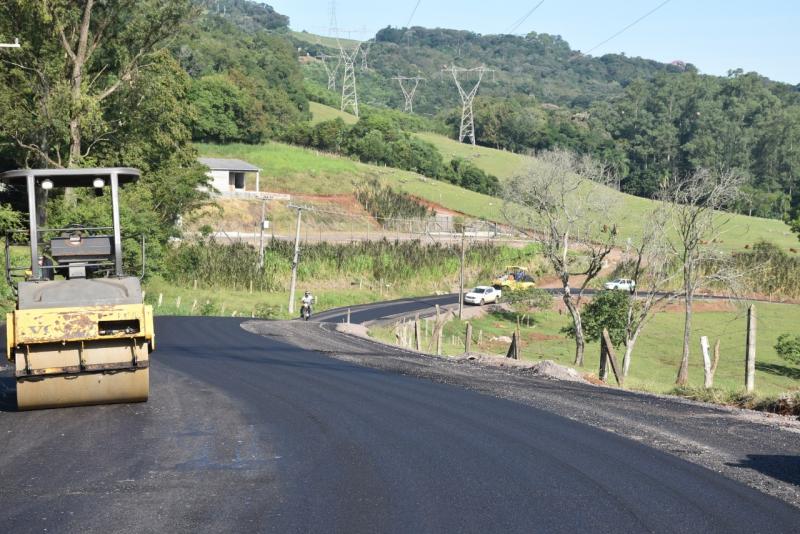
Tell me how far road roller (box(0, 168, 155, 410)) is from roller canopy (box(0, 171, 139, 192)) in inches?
0.9

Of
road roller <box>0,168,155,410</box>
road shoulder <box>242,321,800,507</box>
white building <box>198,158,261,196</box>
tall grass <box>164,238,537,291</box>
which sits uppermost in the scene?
white building <box>198,158,261,196</box>

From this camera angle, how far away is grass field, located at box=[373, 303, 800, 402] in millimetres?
42938

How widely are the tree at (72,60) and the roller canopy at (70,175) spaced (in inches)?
1294

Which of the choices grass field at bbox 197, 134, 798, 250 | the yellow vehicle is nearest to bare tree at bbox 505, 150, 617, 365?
the yellow vehicle

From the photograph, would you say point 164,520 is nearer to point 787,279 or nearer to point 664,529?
point 664,529

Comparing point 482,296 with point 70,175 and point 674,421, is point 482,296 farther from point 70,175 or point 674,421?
point 70,175

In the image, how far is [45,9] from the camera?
147 ft

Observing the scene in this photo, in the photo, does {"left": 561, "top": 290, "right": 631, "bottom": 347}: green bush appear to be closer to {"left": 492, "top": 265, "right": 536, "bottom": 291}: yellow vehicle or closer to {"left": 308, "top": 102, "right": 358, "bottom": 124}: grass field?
{"left": 492, "top": 265, "right": 536, "bottom": 291}: yellow vehicle

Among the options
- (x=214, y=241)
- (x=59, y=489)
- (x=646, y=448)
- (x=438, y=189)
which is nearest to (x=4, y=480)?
(x=59, y=489)

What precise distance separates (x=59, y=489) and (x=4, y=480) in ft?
2.68

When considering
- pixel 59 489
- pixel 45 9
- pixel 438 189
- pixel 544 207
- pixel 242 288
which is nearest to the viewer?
pixel 59 489

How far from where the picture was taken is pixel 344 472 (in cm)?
999

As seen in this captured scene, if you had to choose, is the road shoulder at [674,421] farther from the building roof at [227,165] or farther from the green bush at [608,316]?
the building roof at [227,165]

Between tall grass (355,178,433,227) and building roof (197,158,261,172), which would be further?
tall grass (355,178,433,227)
